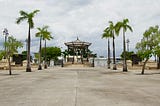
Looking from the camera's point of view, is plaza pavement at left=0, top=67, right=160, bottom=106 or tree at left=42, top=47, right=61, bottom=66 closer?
plaza pavement at left=0, top=67, right=160, bottom=106

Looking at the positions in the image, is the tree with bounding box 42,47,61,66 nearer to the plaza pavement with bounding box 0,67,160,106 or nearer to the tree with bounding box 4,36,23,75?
the tree with bounding box 4,36,23,75

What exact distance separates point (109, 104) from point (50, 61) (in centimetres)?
12300

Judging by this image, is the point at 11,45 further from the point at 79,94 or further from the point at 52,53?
the point at 52,53

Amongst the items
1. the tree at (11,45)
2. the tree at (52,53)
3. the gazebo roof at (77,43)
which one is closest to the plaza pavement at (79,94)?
the tree at (11,45)

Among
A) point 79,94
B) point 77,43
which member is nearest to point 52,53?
point 77,43

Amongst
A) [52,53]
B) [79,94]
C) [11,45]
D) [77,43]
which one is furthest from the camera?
[52,53]

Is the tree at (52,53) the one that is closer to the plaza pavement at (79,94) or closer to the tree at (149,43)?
the tree at (149,43)

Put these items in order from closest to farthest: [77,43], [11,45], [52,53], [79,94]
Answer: [79,94], [11,45], [77,43], [52,53]

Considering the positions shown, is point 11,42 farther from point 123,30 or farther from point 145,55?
point 123,30

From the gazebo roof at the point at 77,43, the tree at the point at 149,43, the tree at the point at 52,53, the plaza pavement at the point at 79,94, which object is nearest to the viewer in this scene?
the plaza pavement at the point at 79,94

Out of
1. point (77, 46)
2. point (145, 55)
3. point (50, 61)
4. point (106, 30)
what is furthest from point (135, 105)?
point (50, 61)

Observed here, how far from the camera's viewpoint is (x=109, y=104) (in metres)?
11.8

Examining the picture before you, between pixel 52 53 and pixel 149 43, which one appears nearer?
pixel 149 43

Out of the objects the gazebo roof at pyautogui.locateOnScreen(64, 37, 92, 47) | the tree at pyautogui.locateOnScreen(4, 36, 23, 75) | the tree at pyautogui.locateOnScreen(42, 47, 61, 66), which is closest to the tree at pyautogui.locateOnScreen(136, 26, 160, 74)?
the tree at pyautogui.locateOnScreen(4, 36, 23, 75)
